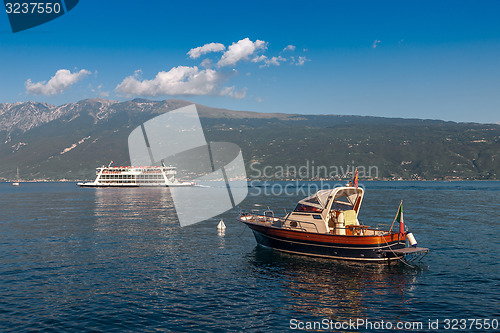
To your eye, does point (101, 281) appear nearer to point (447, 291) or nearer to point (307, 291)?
point (307, 291)

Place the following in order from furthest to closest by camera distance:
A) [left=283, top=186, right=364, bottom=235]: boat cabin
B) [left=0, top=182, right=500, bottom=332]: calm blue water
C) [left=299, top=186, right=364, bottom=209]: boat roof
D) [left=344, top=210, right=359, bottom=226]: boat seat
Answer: [left=344, top=210, right=359, bottom=226]: boat seat
[left=299, top=186, right=364, bottom=209]: boat roof
[left=283, top=186, right=364, bottom=235]: boat cabin
[left=0, top=182, right=500, bottom=332]: calm blue water

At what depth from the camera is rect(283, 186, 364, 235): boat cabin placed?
36.5 meters

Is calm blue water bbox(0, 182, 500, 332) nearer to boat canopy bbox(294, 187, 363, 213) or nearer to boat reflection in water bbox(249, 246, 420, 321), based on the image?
boat reflection in water bbox(249, 246, 420, 321)

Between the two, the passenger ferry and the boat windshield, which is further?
the boat windshield

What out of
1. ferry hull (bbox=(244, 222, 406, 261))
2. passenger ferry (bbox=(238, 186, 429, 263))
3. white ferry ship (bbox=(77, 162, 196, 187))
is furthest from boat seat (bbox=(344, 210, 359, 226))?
white ferry ship (bbox=(77, 162, 196, 187))

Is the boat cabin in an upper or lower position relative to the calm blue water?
upper

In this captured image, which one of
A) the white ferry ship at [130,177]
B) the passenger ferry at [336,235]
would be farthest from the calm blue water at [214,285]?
the white ferry ship at [130,177]

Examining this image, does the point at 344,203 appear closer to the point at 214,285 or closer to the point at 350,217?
the point at 350,217

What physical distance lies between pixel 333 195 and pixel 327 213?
195cm

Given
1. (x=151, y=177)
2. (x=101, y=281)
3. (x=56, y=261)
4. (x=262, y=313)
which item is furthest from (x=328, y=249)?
(x=151, y=177)

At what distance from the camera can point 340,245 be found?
34812mm

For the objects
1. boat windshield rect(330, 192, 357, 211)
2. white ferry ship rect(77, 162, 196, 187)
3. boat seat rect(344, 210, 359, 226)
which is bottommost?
white ferry ship rect(77, 162, 196, 187)

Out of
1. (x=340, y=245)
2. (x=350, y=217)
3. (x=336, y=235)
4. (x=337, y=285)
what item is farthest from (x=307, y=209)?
(x=337, y=285)

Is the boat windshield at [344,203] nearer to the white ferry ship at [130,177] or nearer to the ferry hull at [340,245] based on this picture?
the ferry hull at [340,245]
